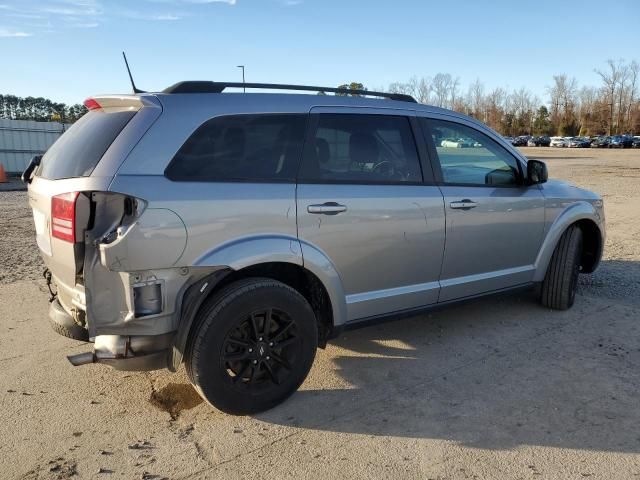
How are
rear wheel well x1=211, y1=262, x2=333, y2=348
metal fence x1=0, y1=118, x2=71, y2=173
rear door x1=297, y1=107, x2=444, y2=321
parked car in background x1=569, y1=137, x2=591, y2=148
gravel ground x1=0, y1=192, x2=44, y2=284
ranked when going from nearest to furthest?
1. rear wheel well x1=211, y1=262, x2=333, y2=348
2. rear door x1=297, y1=107, x2=444, y2=321
3. gravel ground x1=0, y1=192, x2=44, y2=284
4. metal fence x1=0, y1=118, x2=71, y2=173
5. parked car in background x1=569, y1=137, x2=591, y2=148

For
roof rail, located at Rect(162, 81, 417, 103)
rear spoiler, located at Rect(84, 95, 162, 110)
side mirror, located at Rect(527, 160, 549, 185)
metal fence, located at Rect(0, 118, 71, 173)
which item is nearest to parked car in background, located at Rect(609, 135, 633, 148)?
metal fence, located at Rect(0, 118, 71, 173)

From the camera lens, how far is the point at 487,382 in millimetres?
3771

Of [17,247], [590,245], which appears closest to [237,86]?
[590,245]

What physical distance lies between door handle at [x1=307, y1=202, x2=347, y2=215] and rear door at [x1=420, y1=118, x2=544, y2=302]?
1001mm

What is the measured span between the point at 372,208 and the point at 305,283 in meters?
0.69

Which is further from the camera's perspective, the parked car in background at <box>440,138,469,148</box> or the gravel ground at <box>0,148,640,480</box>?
the parked car in background at <box>440,138,469,148</box>

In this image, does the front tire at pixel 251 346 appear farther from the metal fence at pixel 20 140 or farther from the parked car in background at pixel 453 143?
the metal fence at pixel 20 140

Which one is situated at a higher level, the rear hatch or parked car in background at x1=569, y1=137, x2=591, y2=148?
parked car in background at x1=569, y1=137, x2=591, y2=148

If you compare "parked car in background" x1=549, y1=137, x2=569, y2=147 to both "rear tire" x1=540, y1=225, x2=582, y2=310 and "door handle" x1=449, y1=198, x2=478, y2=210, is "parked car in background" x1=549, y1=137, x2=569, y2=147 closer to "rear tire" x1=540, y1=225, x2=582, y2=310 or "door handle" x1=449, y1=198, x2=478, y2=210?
"rear tire" x1=540, y1=225, x2=582, y2=310

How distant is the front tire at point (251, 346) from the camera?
10.1 feet

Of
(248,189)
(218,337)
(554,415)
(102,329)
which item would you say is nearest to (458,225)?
(554,415)

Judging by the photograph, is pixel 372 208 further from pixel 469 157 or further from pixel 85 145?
pixel 85 145

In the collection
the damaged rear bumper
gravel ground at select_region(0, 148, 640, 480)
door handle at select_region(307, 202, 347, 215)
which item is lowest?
gravel ground at select_region(0, 148, 640, 480)

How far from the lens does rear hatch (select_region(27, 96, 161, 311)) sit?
289cm
